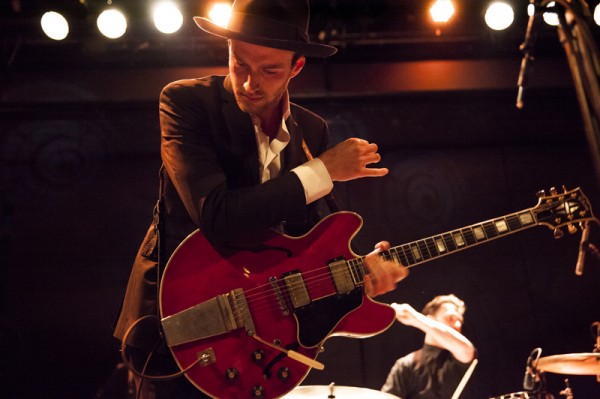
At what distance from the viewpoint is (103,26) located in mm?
4941

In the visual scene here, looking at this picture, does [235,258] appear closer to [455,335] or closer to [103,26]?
[455,335]

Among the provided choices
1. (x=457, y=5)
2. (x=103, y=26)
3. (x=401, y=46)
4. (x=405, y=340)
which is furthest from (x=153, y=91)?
(x=405, y=340)

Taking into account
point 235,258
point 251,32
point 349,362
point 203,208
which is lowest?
point 349,362

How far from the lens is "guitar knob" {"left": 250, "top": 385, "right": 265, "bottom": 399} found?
175cm

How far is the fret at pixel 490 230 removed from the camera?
91.4 inches

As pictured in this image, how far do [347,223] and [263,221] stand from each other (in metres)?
0.41

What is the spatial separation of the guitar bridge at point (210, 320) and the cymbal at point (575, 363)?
9.46ft

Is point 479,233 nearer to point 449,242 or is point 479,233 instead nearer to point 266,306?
point 449,242

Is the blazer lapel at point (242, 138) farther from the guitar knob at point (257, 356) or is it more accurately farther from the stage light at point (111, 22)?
the stage light at point (111, 22)

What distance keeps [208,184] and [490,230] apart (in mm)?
1287

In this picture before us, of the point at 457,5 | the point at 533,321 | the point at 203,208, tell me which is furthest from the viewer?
the point at 533,321

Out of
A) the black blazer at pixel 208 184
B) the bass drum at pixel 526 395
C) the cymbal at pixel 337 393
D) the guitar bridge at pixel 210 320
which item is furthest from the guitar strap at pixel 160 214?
the bass drum at pixel 526 395

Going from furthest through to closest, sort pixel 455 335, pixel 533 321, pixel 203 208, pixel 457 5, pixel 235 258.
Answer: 1. pixel 533 321
2. pixel 457 5
3. pixel 455 335
4. pixel 235 258
5. pixel 203 208

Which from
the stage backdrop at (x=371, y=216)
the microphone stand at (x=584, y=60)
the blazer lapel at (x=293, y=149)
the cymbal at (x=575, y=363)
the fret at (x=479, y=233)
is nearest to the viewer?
the microphone stand at (x=584, y=60)
